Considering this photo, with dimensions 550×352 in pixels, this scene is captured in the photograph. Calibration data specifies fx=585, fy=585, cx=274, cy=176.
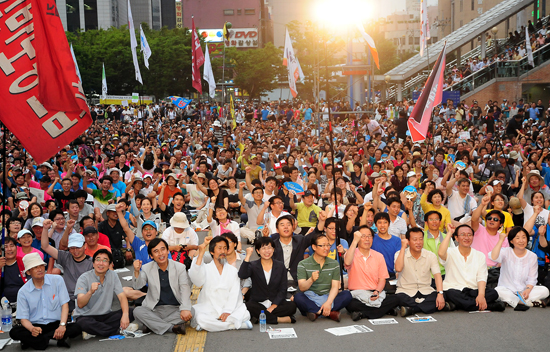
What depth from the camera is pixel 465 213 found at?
1016cm

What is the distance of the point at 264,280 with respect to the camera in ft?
23.4

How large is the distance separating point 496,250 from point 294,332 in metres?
2.94

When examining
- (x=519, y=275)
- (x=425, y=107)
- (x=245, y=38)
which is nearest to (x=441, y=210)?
(x=519, y=275)

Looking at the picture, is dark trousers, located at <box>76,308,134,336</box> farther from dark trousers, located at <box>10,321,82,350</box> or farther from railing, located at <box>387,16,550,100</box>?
railing, located at <box>387,16,550,100</box>

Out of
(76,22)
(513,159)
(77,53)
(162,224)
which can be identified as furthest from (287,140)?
(76,22)

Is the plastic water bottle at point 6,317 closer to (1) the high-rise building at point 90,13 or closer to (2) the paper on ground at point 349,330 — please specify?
(2) the paper on ground at point 349,330

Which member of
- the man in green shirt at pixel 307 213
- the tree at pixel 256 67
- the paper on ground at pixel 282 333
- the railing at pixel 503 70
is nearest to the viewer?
the paper on ground at pixel 282 333

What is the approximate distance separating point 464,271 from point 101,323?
4472 mm

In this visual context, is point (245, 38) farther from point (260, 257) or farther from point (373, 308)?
point (373, 308)

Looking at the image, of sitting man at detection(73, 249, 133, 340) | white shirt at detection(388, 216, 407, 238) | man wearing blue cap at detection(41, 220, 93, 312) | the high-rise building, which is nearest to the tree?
the high-rise building

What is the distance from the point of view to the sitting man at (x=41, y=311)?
6.25 meters

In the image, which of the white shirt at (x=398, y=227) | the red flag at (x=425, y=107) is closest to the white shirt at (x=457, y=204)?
the red flag at (x=425, y=107)

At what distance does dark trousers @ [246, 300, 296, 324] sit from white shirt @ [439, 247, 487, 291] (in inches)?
79.8

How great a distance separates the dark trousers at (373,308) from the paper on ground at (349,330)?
32 cm
